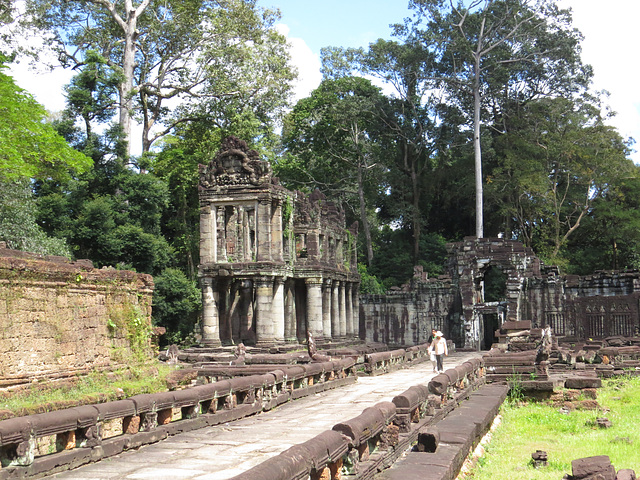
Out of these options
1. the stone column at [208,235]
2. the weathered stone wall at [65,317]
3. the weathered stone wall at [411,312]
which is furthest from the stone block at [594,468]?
the weathered stone wall at [411,312]

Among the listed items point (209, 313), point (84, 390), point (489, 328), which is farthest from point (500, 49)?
point (84, 390)

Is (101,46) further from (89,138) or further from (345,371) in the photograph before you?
(345,371)

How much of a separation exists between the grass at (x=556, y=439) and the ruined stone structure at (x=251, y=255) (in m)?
12.1

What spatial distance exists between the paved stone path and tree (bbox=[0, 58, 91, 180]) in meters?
15.6

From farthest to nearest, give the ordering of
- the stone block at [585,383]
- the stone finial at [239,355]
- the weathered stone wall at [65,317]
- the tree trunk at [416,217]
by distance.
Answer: the tree trunk at [416,217] → the stone finial at [239,355] → the stone block at [585,383] → the weathered stone wall at [65,317]

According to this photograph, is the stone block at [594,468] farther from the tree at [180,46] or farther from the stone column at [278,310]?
the tree at [180,46]

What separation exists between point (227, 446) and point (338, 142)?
4034cm

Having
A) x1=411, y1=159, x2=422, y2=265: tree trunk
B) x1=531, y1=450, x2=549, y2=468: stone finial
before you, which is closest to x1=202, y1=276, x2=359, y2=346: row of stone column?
x1=411, y1=159, x2=422, y2=265: tree trunk

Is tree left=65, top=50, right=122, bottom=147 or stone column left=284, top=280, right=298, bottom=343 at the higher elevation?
tree left=65, top=50, right=122, bottom=147

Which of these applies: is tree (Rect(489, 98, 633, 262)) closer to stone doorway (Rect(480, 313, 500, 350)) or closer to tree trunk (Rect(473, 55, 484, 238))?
tree trunk (Rect(473, 55, 484, 238))

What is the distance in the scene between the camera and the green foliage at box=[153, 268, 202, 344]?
112 ft

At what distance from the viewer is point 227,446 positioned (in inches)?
346

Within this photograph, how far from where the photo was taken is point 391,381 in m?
17.9

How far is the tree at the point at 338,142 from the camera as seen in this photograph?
Result: 47.0 meters
